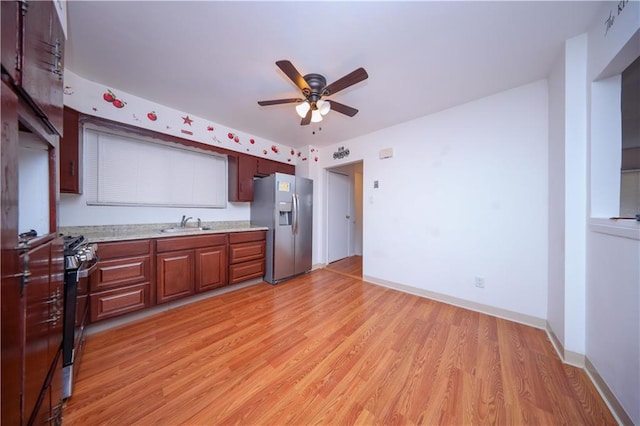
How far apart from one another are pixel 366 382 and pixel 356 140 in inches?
124

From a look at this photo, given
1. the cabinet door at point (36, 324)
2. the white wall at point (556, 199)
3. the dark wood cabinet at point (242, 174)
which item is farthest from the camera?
the dark wood cabinet at point (242, 174)

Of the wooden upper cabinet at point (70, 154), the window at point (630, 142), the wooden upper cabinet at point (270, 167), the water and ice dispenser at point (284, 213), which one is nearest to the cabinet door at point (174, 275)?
the wooden upper cabinet at point (70, 154)

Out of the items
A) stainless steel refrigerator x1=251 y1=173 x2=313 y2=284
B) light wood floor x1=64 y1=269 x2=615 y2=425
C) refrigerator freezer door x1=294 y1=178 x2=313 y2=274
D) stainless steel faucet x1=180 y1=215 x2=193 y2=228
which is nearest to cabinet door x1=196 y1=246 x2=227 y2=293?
light wood floor x1=64 y1=269 x2=615 y2=425

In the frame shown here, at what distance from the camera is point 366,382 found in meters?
1.35

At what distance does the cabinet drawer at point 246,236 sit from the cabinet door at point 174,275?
20.5 inches

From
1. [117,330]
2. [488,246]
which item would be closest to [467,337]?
[488,246]

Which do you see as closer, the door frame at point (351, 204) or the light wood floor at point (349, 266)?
the light wood floor at point (349, 266)

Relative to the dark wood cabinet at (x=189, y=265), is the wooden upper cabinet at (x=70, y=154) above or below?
above

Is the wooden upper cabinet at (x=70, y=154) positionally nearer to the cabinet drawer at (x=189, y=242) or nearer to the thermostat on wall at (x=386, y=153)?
the cabinet drawer at (x=189, y=242)

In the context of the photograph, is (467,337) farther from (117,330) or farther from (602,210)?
(117,330)

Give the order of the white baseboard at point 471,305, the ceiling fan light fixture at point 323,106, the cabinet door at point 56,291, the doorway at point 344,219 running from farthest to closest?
the doorway at point 344,219
the white baseboard at point 471,305
the ceiling fan light fixture at point 323,106
the cabinet door at point 56,291

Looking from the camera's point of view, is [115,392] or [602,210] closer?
[115,392]

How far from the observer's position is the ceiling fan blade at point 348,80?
1.51 meters

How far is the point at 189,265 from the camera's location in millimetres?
2408
